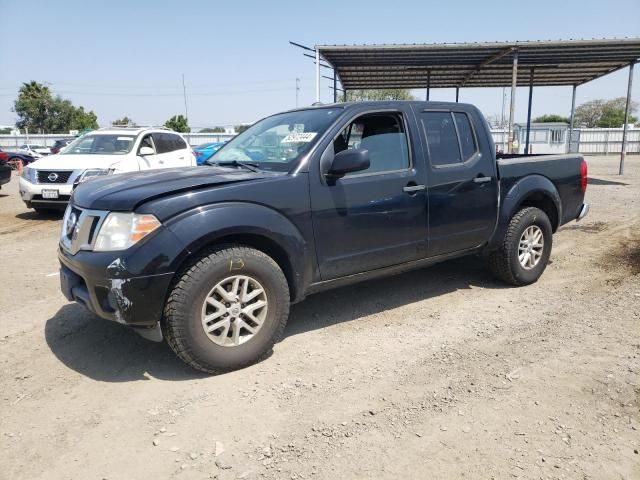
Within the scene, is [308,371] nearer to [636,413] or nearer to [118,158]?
[636,413]

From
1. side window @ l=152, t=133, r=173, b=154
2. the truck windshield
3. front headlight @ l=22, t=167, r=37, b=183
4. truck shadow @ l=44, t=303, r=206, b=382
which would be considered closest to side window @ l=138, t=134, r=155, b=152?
side window @ l=152, t=133, r=173, b=154

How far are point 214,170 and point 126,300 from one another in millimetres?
1280

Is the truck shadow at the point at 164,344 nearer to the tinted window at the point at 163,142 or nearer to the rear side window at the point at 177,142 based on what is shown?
the tinted window at the point at 163,142

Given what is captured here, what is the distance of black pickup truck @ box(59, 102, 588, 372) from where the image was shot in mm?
3092

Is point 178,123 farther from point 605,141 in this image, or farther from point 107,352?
point 107,352

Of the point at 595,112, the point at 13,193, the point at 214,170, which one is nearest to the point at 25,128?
the point at 13,193

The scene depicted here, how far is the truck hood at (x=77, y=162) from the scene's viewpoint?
362 inches

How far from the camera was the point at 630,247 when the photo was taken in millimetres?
6859

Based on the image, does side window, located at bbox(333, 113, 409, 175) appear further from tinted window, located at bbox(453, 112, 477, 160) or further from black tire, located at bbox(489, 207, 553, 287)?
black tire, located at bbox(489, 207, 553, 287)

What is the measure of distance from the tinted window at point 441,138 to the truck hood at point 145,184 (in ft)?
5.12

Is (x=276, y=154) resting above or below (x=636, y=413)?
above

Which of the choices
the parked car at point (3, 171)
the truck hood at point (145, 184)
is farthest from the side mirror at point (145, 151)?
the truck hood at point (145, 184)

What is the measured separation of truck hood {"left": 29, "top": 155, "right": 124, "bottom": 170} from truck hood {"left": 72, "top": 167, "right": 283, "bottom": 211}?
5.88m

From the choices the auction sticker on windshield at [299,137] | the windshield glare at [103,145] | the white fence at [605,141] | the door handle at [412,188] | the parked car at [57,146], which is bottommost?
the white fence at [605,141]
